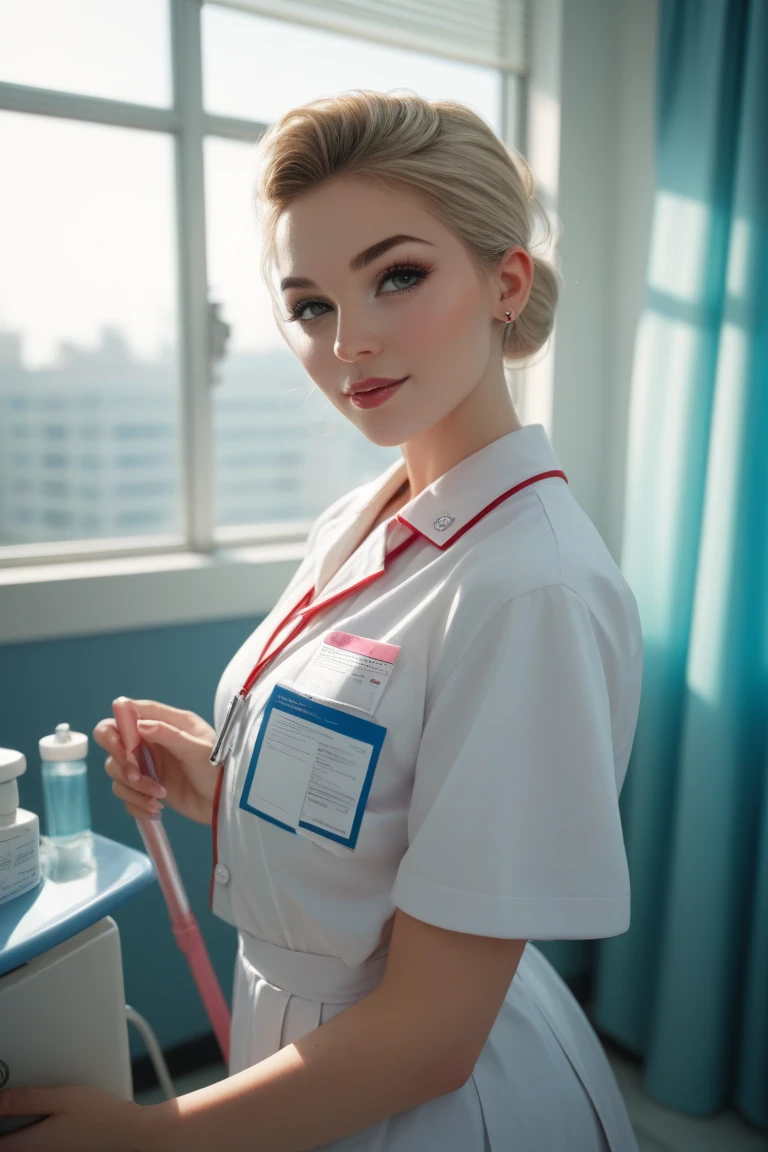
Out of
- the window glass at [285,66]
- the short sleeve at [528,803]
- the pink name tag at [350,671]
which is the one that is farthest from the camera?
the window glass at [285,66]

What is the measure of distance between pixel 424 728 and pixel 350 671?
99mm

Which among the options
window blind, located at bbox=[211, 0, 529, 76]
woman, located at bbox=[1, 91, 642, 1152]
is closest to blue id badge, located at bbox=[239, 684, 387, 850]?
woman, located at bbox=[1, 91, 642, 1152]

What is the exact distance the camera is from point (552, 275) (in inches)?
41.1

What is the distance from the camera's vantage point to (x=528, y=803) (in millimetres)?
747

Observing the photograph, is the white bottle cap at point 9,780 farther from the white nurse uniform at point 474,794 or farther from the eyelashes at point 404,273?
the eyelashes at point 404,273

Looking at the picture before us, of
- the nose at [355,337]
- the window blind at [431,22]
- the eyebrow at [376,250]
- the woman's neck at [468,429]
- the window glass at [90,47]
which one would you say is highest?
the window blind at [431,22]

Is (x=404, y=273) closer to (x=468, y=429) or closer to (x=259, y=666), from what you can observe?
(x=468, y=429)

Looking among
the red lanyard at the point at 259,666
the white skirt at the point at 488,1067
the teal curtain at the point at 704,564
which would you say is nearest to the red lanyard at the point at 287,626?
the red lanyard at the point at 259,666

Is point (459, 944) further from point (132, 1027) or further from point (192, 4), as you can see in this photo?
point (192, 4)

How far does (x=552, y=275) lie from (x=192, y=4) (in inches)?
44.5

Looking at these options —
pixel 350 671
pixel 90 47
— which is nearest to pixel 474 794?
pixel 350 671

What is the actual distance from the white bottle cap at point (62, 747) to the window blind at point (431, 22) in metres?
1.46

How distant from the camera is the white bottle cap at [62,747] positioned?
1.05 meters

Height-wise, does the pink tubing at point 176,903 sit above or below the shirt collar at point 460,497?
below
